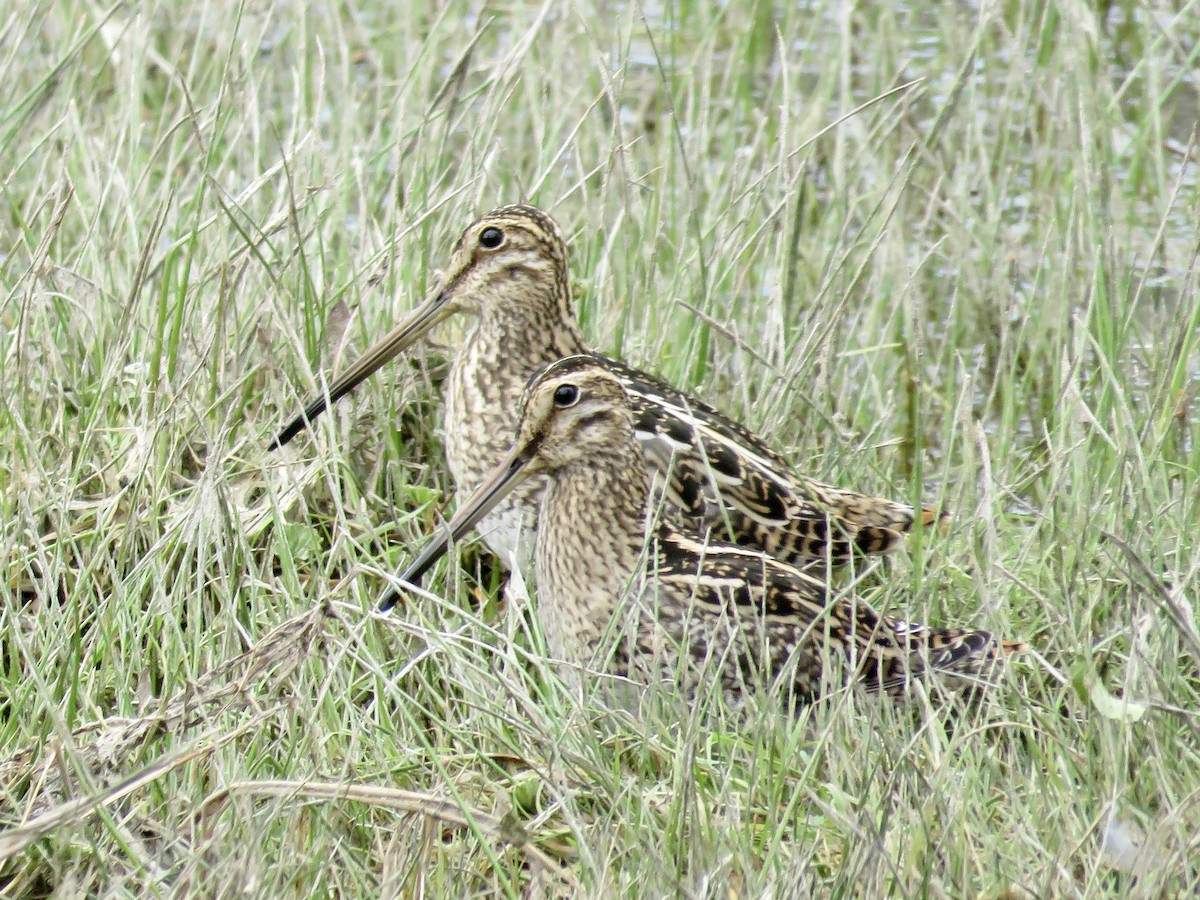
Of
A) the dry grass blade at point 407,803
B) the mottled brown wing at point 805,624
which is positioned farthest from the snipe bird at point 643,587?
the dry grass blade at point 407,803

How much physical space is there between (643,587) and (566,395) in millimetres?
505

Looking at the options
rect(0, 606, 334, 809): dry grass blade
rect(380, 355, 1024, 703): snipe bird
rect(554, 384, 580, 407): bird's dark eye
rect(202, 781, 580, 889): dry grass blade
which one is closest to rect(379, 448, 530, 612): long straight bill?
rect(380, 355, 1024, 703): snipe bird

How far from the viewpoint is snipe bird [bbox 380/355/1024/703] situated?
11.5 feet

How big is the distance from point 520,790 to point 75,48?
2396 mm

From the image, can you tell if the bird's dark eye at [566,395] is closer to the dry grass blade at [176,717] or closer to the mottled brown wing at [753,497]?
the mottled brown wing at [753,497]

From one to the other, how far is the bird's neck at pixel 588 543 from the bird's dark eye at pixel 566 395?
13 cm

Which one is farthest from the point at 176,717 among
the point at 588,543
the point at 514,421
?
the point at 514,421

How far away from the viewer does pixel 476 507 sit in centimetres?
392

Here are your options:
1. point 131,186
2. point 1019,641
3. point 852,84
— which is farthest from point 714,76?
point 1019,641

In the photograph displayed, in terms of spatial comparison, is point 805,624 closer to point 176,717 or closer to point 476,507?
point 476,507

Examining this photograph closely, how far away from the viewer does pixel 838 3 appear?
6488 millimetres

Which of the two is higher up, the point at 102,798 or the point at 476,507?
the point at 102,798

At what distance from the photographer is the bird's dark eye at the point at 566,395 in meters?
3.85

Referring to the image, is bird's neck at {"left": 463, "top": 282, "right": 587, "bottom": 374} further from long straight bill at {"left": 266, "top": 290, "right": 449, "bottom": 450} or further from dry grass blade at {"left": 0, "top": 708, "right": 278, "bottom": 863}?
dry grass blade at {"left": 0, "top": 708, "right": 278, "bottom": 863}
